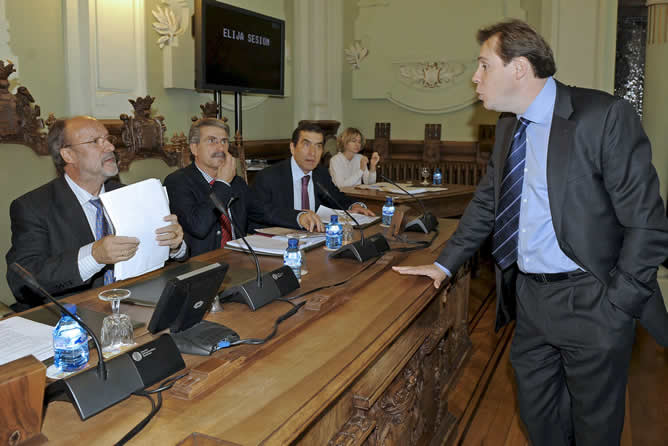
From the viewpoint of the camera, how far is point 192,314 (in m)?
1.40

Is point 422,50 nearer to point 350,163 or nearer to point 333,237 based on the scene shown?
point 350,163

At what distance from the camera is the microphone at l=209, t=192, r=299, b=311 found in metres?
1.66

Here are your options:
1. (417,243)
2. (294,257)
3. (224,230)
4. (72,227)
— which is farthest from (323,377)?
(224,230)

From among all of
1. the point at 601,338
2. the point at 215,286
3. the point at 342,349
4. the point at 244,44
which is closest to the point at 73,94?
the point at 244,44

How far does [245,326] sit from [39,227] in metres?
1.05

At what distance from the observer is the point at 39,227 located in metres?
2.05

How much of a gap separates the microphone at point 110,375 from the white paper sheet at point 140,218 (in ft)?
2.05

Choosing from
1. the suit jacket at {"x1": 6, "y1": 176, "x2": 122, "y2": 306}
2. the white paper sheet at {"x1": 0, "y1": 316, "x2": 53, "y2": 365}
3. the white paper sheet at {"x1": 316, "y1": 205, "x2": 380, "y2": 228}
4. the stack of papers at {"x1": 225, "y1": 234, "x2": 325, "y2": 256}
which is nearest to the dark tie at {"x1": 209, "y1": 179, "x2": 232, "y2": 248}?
the stack of papers at {"x1": 225, "y1": 234, "x2": 325, "y2": 256}

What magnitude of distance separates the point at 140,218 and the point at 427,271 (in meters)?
1.03

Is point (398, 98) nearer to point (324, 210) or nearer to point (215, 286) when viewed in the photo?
point (324, 210)

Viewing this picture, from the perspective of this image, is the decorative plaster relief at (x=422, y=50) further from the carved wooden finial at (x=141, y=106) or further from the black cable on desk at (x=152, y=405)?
the black cable on desk at (x=152, y=405)

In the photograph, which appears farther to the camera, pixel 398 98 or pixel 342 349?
pixel 398 98

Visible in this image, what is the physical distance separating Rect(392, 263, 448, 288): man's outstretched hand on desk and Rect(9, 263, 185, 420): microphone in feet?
3.45

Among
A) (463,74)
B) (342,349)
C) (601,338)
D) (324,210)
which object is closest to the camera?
(342,349)
